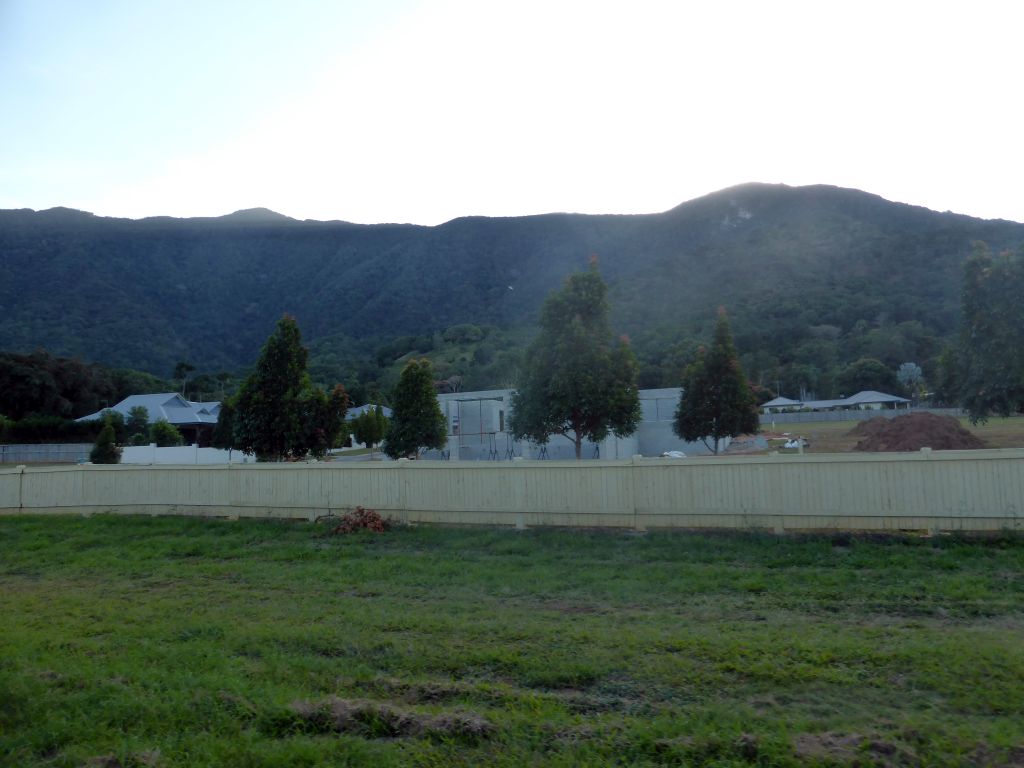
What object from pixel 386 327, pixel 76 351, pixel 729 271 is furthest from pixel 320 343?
pixel 729 271

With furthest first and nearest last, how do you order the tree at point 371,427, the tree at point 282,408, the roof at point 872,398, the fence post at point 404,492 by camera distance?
the roof at point 872,398 < the tree at point 371,427 < the tree at point 282,408 < the fence post at point 404,492

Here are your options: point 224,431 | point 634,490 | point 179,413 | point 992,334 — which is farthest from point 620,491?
point 179,413

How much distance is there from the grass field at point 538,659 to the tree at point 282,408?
32.9ft

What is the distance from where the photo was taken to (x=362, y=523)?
13.9 meters

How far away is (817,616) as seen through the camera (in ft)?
23.9

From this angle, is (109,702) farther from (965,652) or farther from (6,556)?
(6,556)

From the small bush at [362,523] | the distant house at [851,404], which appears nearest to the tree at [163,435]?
the small bush at [362,523]

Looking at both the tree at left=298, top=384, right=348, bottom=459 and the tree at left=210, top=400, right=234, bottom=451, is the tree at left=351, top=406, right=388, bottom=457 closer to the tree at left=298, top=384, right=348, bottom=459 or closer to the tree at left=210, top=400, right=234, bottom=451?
the tree at left=210, top=400, right=234, bottom=451

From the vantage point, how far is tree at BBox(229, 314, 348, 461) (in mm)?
21016

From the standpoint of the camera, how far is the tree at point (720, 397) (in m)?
28.6

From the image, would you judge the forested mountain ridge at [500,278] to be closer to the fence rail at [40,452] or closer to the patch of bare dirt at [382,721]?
the fence rail at [40,452]

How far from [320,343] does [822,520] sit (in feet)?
366

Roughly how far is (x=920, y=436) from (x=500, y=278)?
11358cm

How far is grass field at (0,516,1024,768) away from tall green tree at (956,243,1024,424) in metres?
14.6
